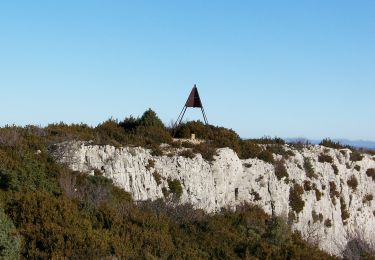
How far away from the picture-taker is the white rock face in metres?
19.8

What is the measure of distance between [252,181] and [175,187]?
4485 mm

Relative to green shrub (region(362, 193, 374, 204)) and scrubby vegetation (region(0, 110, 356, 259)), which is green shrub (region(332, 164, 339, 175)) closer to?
green shrub (region(362, 193, 374, 204))

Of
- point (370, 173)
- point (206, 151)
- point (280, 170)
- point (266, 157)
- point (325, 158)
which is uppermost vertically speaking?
point (206, 151)

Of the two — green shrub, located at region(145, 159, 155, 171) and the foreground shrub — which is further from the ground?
green shrub, located at region(145, 159, 155, 171)

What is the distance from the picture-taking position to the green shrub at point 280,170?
24484mm

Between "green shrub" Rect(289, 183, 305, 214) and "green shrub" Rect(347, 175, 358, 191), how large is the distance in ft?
14.1

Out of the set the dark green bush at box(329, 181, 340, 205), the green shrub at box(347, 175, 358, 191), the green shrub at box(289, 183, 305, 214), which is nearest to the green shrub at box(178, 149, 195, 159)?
the green shrub at box(289, 183, 305, 214)

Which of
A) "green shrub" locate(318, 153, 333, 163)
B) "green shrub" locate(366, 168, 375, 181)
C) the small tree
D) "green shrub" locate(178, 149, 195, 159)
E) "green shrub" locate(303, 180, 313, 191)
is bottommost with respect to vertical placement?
"green shrub" locate(303, 180, 313, 191)

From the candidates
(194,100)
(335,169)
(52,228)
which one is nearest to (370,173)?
(335,169)

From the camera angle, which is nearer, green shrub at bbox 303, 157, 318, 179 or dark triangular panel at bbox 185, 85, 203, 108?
dark triangular panel at bbox 185, 85, 203, 108

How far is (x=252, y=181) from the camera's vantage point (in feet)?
76.7

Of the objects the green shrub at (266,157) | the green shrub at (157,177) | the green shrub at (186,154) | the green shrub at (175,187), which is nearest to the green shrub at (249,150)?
the green shrub at (266,157)

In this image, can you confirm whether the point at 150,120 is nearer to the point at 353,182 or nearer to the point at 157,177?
the point at 157,177

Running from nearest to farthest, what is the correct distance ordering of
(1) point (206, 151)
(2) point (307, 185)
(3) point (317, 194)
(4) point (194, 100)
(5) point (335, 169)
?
(1) point (206, 151) < (4) point (194, 100) < (2) point (307, 185) < (3) point (317, 194) < (5) point (335, 169)
